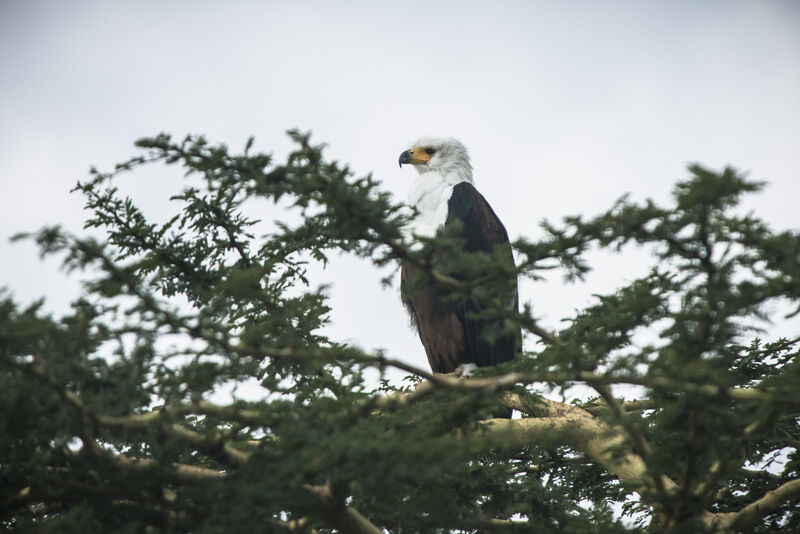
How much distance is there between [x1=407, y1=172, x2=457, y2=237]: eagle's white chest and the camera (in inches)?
210

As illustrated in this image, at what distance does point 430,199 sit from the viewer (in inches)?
222

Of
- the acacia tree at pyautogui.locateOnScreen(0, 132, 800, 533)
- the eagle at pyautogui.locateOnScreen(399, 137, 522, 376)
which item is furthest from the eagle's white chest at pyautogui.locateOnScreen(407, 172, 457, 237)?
the acacia tree at pyautogui.locateOnScreen(0, 132, 800, 533)

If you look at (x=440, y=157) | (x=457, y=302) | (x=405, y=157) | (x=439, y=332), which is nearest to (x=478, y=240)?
(x=457, y=302)

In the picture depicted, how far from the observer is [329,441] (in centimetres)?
205

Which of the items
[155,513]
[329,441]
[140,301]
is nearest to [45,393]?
[140,301]

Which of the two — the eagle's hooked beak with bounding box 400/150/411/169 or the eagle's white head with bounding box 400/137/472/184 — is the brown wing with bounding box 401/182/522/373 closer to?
the eagle's white head with bounding box 400/137/472/184

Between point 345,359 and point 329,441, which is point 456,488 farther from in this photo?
point 329,441

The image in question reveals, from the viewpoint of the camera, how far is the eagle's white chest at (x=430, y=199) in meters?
5.34

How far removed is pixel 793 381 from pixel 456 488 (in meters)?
1.44

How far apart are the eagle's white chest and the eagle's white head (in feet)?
0.34

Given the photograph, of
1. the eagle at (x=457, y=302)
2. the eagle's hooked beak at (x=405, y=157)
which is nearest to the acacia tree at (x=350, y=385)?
the eagle at (x=457, y=302)

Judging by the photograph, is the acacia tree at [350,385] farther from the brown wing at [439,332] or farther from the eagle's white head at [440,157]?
the eagle's white head at [440,157]

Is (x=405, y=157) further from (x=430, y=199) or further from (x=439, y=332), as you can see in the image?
(x=439, y=332)

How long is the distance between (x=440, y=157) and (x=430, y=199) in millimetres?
638
